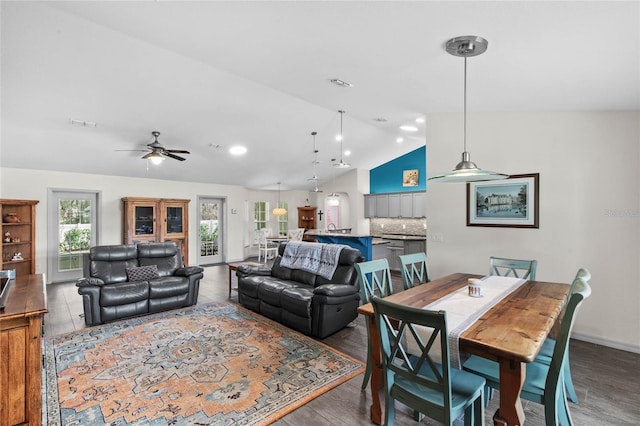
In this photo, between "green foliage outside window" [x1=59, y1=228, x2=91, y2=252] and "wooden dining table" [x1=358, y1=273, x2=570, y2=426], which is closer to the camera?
"wooden dining table" [x1=358, y1=273, x2=570, y2=426]

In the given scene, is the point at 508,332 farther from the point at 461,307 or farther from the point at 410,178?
the point at 410,178

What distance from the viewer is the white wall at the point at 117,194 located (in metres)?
6.07

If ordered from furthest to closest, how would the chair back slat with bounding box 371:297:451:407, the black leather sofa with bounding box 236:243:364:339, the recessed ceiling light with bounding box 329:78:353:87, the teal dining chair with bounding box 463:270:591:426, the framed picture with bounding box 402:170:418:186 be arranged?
the framed picture with bounding box 402:170:418:186, the black leather sofa with bounding box 236:243:364:339, the recessed ceiling light with bounding box 329:78:353:87, the teal dining chair with bounding box 463:270:591:426, the chair back slat with bounding box 371:297:451:407

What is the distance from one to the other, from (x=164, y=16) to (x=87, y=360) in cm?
328

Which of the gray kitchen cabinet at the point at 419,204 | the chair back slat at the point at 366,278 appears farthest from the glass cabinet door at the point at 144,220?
the gray kitchen cabinet at the point at 419,204

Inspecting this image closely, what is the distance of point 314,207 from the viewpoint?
1091cm

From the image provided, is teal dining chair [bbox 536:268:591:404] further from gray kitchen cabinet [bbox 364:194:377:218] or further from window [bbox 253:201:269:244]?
window [bbox 253:201:269:244]

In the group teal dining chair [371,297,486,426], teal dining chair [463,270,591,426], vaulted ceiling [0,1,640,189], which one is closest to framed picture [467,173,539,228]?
vaulted ceiling [0,1,640,189]

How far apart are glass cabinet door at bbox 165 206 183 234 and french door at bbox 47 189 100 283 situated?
1423mm

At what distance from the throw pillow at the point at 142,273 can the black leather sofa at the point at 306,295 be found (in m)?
1.29

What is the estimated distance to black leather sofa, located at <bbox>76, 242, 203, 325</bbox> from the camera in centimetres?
416

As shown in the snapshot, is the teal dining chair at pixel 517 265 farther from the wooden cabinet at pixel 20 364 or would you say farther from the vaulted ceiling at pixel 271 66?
the wooden cabinet at pixel 20 364

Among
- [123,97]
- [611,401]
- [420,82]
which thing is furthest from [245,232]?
[611,401]

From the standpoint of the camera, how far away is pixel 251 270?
16.5 feet
